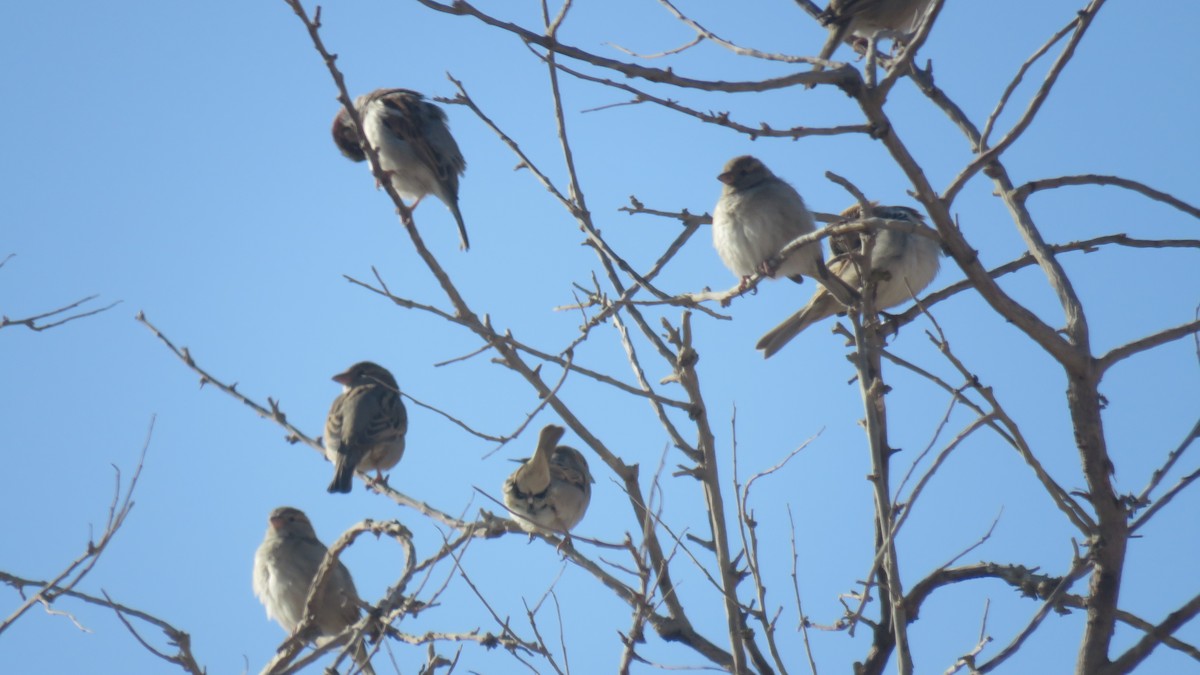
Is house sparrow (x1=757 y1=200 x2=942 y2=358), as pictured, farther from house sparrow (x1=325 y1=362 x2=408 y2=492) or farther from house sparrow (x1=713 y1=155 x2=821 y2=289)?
house sparrow (x1=325 y1=362 x2=408 y2=492)

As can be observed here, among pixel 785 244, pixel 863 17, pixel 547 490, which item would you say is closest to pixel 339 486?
pixel 547 490

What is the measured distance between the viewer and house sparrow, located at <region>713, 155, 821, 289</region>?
6.96 metres

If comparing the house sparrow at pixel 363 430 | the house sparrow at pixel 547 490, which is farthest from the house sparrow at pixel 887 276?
the house sparrow at pixel 363 430

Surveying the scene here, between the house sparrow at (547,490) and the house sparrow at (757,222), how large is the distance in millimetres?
1967

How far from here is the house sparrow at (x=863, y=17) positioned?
6.75 meters

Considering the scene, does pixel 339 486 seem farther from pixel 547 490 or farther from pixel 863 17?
pixel 863 17

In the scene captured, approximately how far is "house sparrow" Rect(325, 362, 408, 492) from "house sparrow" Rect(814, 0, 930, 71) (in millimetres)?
3874

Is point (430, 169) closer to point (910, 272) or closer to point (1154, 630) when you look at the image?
point (910, 272)

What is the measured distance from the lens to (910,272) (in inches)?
302

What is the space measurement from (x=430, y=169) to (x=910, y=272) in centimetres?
391

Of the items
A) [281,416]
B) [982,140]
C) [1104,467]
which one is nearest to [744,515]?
[1104,467]

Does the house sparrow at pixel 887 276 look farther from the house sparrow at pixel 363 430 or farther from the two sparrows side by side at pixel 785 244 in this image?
the house sparrow at pixel 363 430

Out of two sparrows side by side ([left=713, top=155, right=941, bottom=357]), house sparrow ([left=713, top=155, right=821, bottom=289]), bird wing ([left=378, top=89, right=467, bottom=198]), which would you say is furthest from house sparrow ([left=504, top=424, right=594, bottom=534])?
bird wing ([left=378, top=89, right=467, bottom=198])

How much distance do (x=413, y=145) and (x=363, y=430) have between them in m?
2.28
